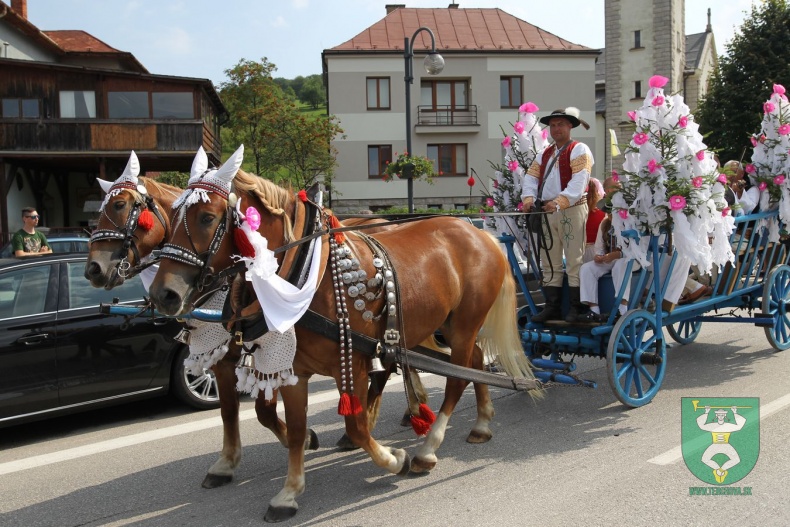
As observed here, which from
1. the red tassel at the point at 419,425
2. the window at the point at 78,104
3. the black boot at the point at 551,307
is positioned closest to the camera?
the red tassel at the point at 419,425

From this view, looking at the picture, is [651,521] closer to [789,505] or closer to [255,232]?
[789,505]

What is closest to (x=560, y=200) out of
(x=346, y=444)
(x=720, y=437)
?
(x=720, y=437)

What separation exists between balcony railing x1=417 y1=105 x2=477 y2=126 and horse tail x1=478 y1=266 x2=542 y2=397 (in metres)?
28.3

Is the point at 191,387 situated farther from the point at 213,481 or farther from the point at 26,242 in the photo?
the point at 26,242

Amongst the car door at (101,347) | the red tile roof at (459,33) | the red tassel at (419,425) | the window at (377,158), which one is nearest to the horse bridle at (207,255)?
the red tassel at (419,425)

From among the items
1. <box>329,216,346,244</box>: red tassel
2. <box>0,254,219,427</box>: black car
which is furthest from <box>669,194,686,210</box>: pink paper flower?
<box>0,254,219,427</box>: black car

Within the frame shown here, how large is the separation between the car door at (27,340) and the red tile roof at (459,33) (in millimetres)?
27900

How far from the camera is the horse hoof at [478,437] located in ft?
16.4

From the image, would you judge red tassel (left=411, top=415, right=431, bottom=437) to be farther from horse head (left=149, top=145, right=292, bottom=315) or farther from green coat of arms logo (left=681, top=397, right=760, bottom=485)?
green coat of arms logo (left=681, top=397, right=760, bottom=485)

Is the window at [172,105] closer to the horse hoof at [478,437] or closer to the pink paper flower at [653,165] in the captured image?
the pink paper flower at [653,165]

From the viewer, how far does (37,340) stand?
5309 mm

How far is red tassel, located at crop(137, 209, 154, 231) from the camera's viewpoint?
419 cm

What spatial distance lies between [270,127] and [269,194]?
22399mm

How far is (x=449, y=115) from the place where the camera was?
3288cm
